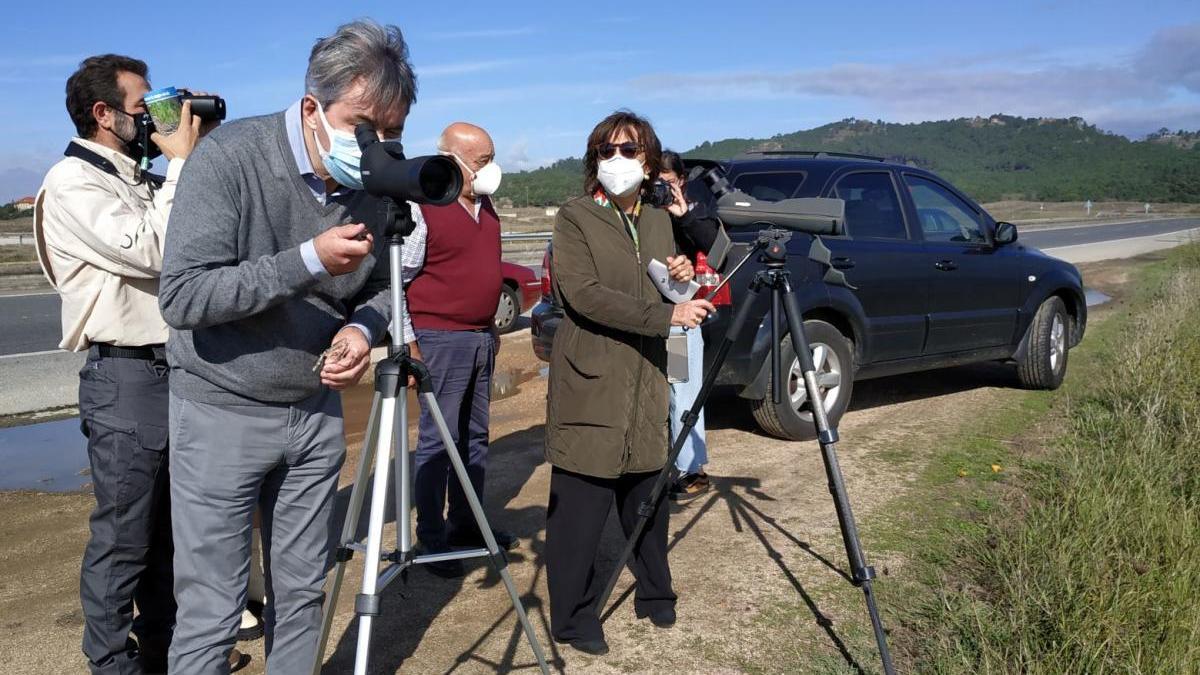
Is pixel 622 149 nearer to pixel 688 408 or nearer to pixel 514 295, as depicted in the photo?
pixel 688 408

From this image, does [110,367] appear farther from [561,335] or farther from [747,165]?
[747,165]

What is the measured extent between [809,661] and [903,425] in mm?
3779

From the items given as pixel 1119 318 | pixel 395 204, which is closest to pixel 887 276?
pixel 395 204

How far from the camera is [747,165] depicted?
6887 mm

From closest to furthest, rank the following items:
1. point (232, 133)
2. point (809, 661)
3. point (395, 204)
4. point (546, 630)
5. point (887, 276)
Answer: point (395, 204) → point (232, 133) → point (809, 661) → point (546, 630) → point (887, 276)

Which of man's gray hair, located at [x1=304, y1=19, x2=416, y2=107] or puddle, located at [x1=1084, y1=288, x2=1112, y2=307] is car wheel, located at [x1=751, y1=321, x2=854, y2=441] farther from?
puddle, located at [x1=1084, y1=288, x2=1112, y2=307]

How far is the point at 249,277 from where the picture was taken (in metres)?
2.33

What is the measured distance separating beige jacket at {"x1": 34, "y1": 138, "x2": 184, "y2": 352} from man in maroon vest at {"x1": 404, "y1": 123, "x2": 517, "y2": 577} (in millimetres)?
1395

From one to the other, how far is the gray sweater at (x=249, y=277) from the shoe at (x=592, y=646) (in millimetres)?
1604

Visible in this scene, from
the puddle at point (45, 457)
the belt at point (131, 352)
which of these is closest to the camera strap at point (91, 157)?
the belt at point (131, 352)

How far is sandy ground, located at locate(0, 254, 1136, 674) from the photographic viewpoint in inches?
143

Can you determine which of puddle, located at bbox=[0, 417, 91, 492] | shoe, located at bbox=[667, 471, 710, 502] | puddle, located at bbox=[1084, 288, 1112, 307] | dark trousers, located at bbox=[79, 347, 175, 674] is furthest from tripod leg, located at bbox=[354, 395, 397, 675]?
puddle, located at bbox=[1084, 288, 1112, 307]

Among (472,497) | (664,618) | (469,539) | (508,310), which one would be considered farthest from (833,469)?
(508,310)

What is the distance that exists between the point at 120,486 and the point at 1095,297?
16055 millimetres
